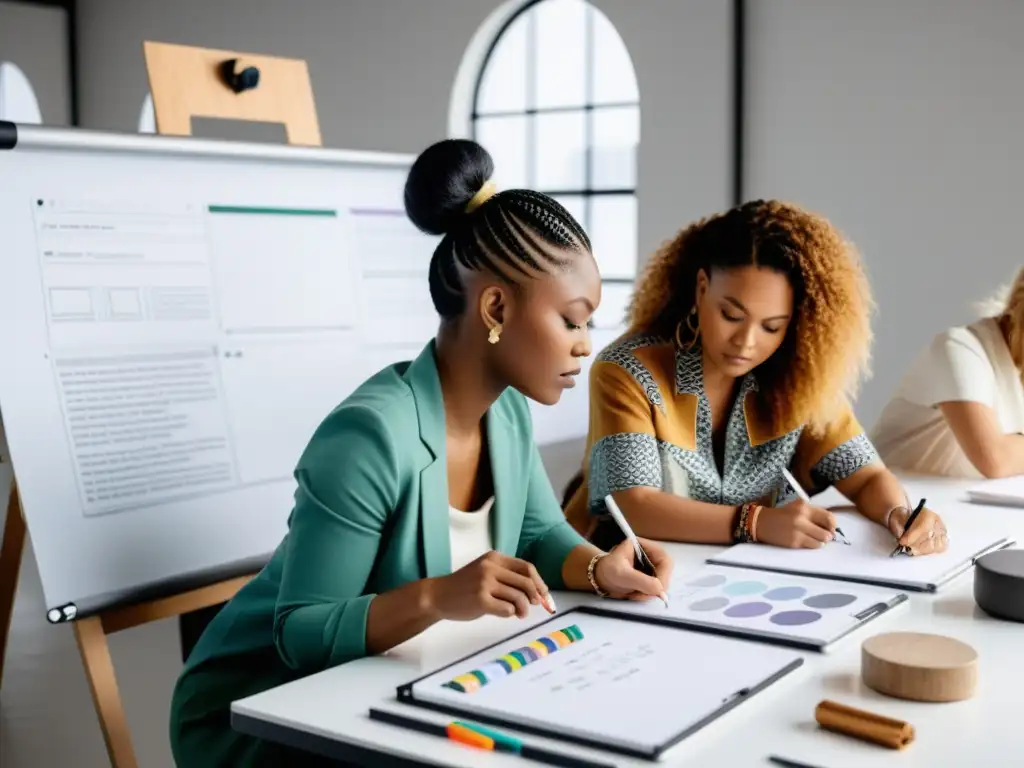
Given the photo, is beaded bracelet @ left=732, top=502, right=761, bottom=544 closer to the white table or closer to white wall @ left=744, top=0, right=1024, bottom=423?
the white table

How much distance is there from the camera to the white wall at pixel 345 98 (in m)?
2.65

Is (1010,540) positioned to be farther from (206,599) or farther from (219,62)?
(219,62)

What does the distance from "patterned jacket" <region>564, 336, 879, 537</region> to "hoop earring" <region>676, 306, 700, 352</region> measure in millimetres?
11

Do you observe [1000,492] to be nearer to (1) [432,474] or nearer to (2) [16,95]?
(1) [432,474]

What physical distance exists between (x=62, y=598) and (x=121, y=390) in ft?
1.07

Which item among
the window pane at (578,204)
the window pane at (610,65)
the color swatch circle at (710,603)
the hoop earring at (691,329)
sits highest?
the window pane at (610,65)

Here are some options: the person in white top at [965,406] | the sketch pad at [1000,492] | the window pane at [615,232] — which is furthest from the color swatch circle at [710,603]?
the window pane at [615,232]

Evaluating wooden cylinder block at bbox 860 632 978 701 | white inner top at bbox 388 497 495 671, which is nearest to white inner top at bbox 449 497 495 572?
white inner top at bbox 388 497 495 671

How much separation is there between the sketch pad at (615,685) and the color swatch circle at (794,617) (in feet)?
0.24

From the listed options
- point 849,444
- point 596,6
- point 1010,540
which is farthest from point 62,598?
→ point 596,6

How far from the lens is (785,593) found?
131 centimetres

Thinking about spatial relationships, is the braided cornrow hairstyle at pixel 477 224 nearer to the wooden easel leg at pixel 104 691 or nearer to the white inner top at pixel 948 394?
the wooden easel leg at pixel 104 691

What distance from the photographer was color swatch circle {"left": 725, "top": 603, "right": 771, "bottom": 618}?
48.4 inches

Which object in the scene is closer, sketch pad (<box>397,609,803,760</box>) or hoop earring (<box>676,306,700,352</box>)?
sketch pad (<box>397,609,803,760</box>)
